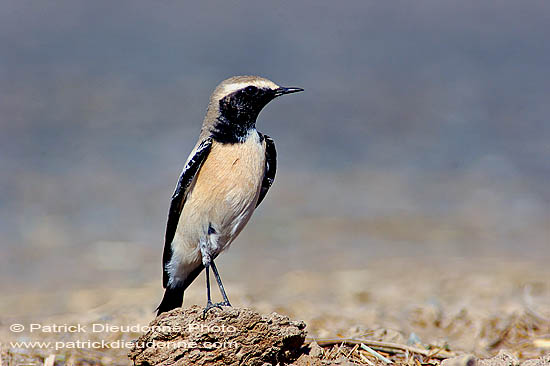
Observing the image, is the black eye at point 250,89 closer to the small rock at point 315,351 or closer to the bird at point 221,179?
the bird at point 221,179

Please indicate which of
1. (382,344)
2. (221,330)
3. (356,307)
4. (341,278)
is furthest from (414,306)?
(221,330)

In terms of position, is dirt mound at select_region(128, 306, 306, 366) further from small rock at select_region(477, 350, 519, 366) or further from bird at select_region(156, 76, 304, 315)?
small rock at select_region(477, 350, 519, 366)

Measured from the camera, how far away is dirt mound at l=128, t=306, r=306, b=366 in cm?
503

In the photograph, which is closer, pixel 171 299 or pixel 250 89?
pixel 250 89

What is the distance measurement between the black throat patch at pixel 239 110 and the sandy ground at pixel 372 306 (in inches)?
79.3

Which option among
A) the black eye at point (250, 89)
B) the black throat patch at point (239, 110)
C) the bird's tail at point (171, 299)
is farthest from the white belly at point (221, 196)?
the bird's tail at point (171, 299)

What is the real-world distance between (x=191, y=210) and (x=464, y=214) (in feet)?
30.7

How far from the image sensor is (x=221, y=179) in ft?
19.9

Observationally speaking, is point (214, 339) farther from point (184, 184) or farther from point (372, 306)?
point (372, 306)

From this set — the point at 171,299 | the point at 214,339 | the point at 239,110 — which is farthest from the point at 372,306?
the point at 214,339

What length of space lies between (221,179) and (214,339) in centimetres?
149

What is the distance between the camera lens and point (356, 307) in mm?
8938

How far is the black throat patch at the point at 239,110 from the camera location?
6270 mm

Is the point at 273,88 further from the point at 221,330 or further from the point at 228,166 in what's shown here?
the point at 221,330
